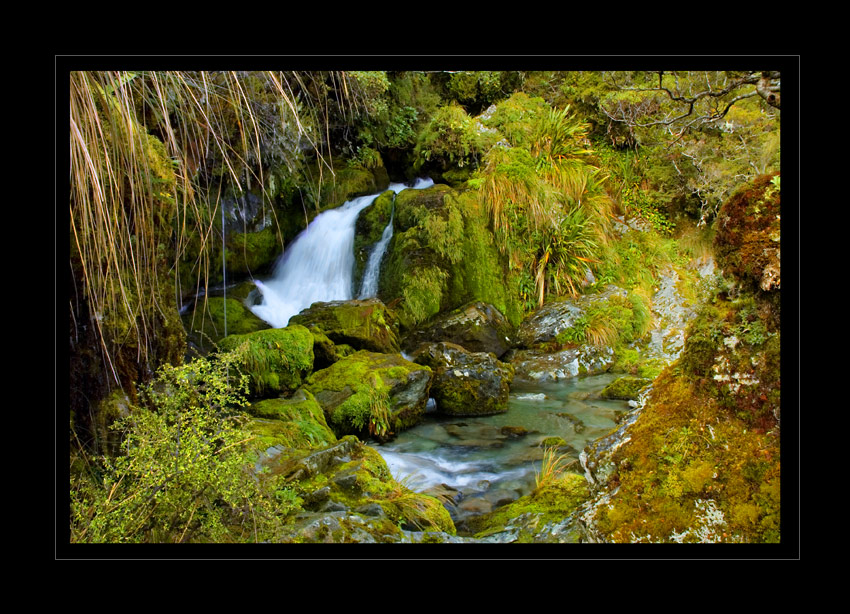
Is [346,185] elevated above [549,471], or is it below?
above

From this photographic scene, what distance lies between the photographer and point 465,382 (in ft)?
19.7

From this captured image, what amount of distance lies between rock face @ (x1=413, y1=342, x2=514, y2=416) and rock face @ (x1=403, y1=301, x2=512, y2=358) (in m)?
1.26

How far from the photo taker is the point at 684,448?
2004 mm

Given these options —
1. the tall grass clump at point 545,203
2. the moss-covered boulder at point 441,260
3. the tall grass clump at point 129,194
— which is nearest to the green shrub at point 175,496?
the tall grass clump at point 129,194

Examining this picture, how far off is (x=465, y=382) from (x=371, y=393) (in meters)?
1.31

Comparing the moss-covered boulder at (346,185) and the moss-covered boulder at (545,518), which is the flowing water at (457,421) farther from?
the moss-covered boulder at (545,518)

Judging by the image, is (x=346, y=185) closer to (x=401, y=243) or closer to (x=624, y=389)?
(x=401, y=243)

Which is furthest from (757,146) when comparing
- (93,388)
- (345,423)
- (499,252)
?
(93,388)

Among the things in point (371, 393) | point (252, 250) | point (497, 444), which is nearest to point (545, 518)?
point (497, 444)

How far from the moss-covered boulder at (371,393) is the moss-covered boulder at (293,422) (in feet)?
0.69

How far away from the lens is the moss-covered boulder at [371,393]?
16.5ft

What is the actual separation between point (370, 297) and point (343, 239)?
114 cm

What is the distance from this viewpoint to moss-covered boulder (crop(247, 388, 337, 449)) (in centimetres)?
380
